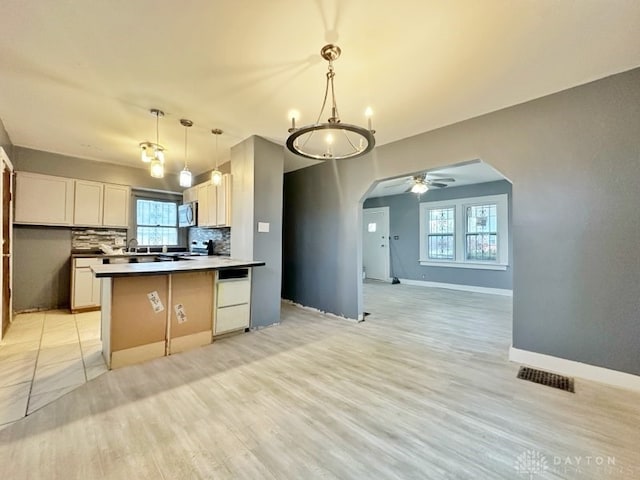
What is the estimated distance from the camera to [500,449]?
1584mm

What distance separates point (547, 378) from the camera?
245 centimetres

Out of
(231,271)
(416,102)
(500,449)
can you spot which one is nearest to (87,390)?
(231,271)

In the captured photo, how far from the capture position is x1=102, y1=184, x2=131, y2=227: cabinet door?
16.4 ft

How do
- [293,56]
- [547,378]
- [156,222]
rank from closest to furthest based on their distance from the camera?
[293,56], [547,378], [156,222]

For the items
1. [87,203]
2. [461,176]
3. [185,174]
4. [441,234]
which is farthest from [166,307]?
[441,234]

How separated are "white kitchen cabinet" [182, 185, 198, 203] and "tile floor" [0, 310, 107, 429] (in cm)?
248

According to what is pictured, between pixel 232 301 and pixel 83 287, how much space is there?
293 cm

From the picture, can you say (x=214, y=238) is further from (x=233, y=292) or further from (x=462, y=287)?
(x=462, y=287)

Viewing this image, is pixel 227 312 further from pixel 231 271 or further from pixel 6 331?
pixel 6 331

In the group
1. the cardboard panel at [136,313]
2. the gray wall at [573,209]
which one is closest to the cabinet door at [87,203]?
the cardboard panel at [136,313]

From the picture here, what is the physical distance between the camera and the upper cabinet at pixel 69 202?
4.30 metres

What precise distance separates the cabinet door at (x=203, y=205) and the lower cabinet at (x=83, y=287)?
1.70 metres

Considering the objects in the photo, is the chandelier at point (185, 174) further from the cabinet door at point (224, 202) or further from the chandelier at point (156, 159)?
the cabinet door at point (224, 202)

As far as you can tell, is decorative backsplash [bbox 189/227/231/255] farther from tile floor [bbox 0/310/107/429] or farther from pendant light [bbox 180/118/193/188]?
tile floor [bbox 0/310/107/429]
